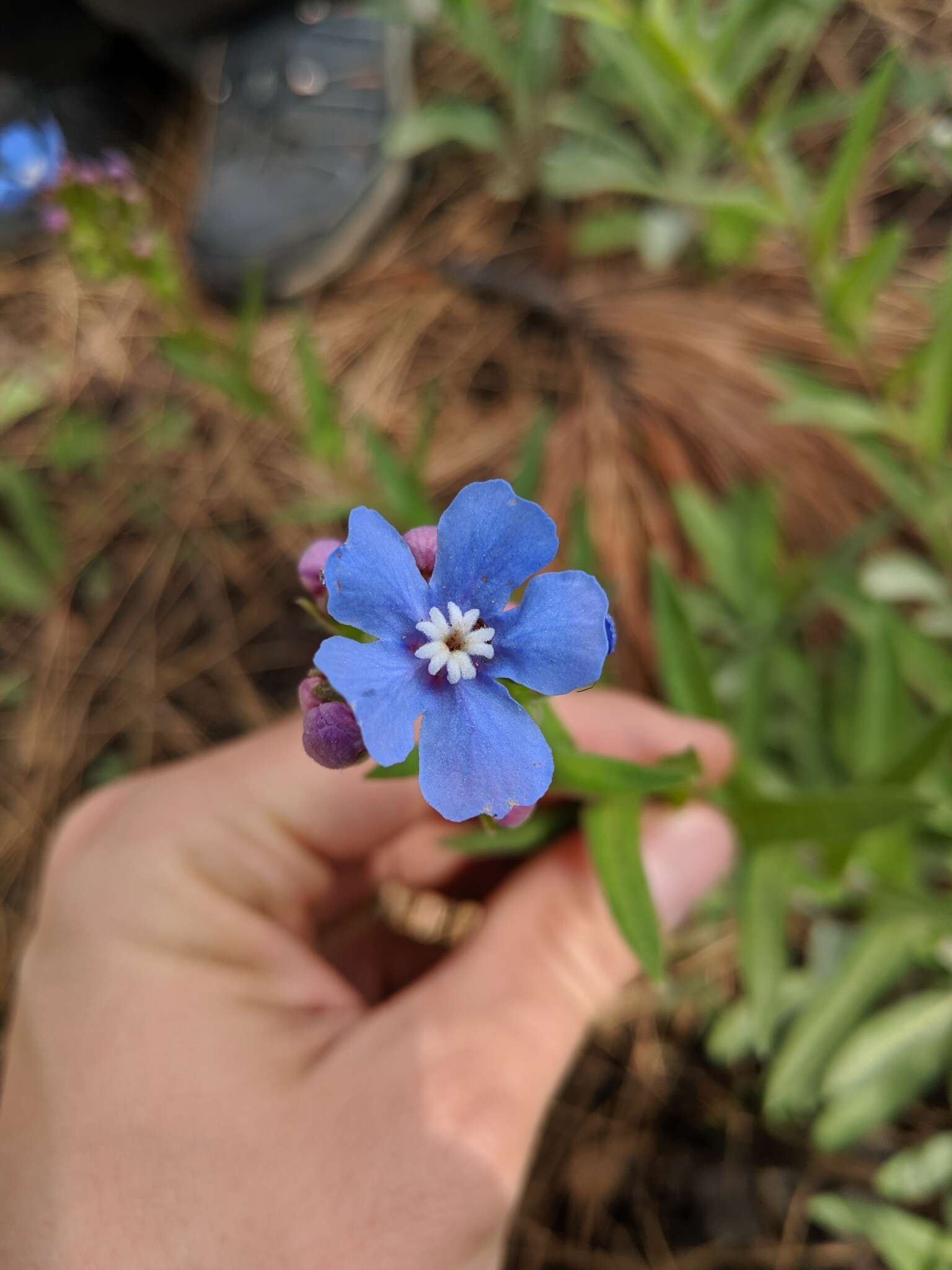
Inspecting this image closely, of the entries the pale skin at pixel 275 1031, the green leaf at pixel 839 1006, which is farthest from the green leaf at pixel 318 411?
the green leaf at pixel 839 1006

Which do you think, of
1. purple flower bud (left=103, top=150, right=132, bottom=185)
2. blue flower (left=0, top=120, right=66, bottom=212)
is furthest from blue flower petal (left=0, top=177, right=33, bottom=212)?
purple flower bud (left=103, top=150, right=132, bottom=185)

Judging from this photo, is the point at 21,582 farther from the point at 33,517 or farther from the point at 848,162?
the point at 848,162

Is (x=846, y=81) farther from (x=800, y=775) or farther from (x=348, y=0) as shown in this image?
(x=800, y=775)

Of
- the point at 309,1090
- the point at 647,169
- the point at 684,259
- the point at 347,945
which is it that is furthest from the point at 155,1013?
the point at 684,259

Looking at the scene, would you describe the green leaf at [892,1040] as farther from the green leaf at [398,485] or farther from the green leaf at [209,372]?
the green leaf at [209,372]

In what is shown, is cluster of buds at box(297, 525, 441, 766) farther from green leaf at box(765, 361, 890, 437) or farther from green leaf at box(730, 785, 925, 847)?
green leaf at box(765, 361, 890, 437)
